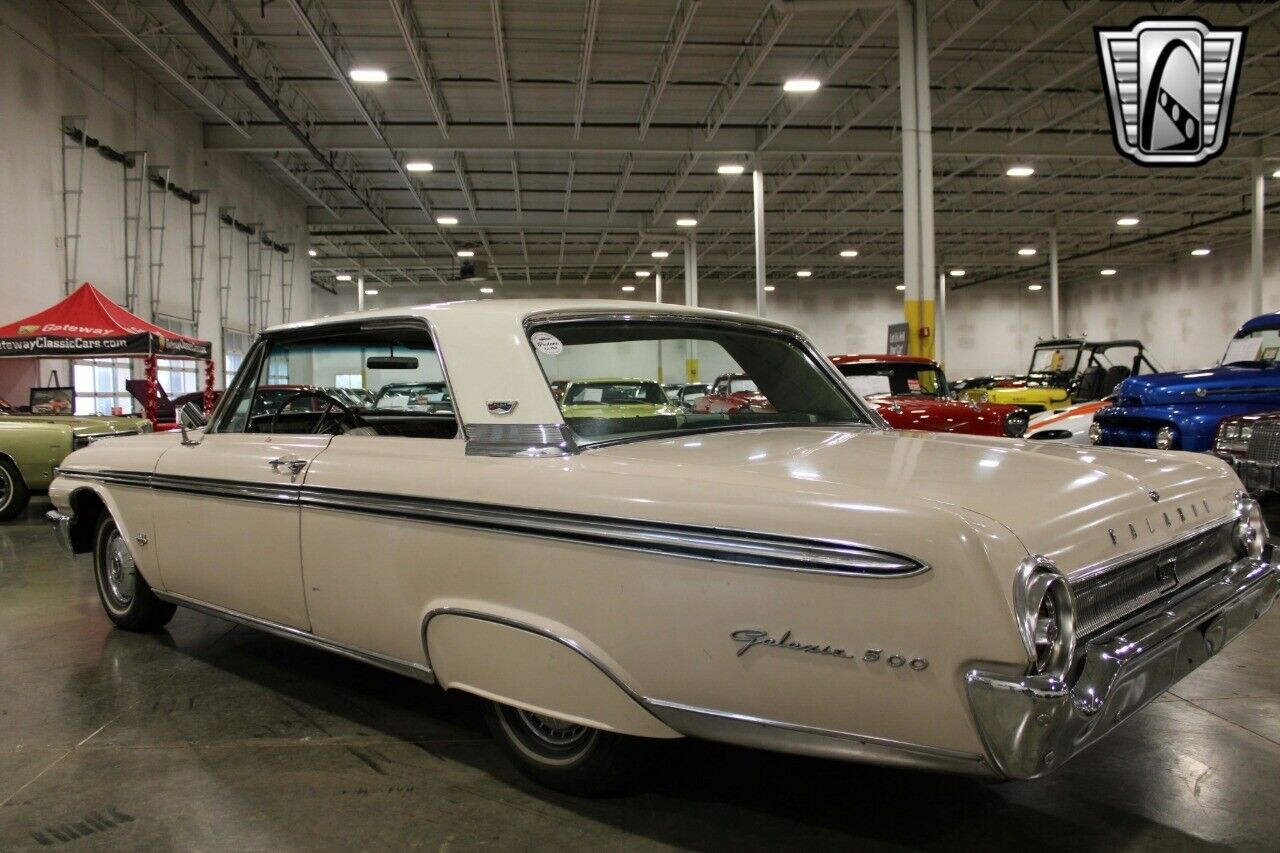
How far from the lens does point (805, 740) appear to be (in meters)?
1.83

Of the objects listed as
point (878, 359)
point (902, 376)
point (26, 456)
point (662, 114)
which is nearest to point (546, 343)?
point (878, 359)

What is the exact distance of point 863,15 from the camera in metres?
12.6

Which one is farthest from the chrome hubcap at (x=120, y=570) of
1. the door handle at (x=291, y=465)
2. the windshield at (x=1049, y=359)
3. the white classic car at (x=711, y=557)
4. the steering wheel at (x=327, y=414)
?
the windshield at (x=1049, y=359)

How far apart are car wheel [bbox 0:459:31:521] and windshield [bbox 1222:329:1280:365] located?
11681 mm

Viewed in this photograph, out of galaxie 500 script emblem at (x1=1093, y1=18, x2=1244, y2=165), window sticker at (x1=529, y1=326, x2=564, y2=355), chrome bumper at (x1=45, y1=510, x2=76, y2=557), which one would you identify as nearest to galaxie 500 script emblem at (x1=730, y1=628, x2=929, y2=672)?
window sticker at (x1=529, y1=326, x2=564, y2=355)

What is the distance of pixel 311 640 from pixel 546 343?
1.37 meters

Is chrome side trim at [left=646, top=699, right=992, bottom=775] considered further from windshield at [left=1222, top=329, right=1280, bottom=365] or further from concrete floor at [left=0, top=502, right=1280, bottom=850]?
windshield at [left=1222, top=329, right=1280, bottom=365]

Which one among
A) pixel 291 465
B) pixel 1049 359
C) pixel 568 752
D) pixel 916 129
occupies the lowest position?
pixel 568 752

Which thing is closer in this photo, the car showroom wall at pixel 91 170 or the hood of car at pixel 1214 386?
the hood of car at pixel 1214 386

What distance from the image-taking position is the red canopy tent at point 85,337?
34.9ft

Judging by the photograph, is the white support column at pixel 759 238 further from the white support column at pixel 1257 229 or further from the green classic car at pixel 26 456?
the green classic car at pixel 26 456

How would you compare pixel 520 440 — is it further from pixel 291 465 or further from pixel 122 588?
pixel 122 588

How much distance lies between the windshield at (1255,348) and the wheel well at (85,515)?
9.00 metres

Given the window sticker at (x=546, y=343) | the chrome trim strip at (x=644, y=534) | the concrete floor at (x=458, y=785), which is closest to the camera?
the chrome trim strip at (x=644, y=534)
